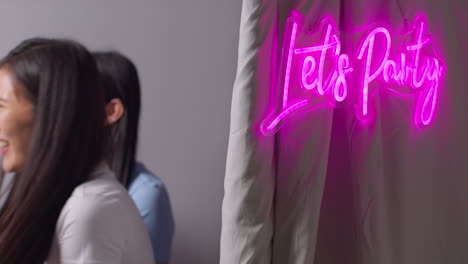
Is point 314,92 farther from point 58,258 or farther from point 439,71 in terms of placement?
point 58,258

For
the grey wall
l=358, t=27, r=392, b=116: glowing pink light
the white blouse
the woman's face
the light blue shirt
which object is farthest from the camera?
the grey wall

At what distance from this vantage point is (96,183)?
90cm

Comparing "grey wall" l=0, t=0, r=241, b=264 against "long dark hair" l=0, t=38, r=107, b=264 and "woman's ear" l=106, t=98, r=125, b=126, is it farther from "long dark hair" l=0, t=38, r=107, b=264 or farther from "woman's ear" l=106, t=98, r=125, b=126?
"long dark hair" l=0, t=38, r=107, b=264

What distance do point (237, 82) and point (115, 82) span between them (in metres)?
0.37

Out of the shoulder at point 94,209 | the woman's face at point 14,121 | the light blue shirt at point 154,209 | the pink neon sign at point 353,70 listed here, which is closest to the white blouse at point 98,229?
the shoulder at point 94,209

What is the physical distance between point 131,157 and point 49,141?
1.79 feet

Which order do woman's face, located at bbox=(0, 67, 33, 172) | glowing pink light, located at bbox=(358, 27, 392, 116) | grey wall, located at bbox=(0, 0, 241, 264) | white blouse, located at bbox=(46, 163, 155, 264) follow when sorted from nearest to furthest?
white blouse, located at bbox=(46, 163, 155, 264), woman's face, located at bbox=(0, 67, 33, 172), glowing pink light, located at bbox=(358, 27, 392, 116), grey wall, located at bbox=(0, 0, 241, 264)

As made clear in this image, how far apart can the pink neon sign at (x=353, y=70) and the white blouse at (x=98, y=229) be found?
61 cm

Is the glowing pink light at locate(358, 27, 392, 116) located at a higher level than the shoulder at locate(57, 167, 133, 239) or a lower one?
higher

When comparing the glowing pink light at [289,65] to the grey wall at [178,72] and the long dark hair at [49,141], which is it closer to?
the grey wall at [178,72]

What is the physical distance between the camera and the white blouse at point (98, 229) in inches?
32.5

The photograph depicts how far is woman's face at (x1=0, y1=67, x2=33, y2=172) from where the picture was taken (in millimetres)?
940

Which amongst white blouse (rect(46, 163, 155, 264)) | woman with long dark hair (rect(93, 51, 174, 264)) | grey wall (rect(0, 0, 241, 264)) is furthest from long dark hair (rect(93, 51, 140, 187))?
white blouse (rect(46, 163, 155, 264))

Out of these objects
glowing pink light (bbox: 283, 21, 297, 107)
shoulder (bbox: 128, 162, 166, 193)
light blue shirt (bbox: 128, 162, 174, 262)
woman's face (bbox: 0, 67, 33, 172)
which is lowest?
light blue shirt (bbox: 128, 162, 174, 262)
